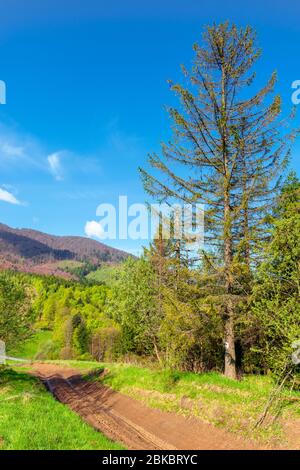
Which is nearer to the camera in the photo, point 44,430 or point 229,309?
point 44,430

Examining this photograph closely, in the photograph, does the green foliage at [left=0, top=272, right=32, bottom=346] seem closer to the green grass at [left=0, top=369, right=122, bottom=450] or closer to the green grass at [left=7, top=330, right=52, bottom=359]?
the green grass at [left=7, top=330, right=52, bottom=359]

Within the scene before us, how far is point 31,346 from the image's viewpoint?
97.5 m

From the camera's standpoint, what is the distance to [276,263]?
13172 mm

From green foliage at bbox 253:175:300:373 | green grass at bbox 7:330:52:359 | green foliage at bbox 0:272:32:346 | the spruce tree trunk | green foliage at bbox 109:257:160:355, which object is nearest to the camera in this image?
green foliage at bbox 253:175:300:373

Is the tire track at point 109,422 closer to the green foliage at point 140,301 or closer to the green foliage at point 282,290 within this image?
the green foliage at point 282,290

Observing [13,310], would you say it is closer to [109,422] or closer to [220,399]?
[109,422]

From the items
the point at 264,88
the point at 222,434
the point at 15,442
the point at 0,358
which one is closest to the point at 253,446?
the point at 222,434

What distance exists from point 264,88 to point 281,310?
11612 mm

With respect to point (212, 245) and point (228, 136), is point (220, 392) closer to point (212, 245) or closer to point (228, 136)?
point (212, 245)

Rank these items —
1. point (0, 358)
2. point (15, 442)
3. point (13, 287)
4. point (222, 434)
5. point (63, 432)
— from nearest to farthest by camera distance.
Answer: point (15, 442) → point (63, 432) → point (222, 434) → point (0, 358) → point (13, 287)

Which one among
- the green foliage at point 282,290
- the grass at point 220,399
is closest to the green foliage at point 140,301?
the grass at point 220,399

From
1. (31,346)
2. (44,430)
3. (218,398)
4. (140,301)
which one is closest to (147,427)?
(218,398)

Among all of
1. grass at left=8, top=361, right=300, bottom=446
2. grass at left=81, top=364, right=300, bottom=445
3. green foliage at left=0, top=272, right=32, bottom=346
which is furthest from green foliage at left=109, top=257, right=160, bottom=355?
green foliage at left=0, top=272, right=32, bottom=346

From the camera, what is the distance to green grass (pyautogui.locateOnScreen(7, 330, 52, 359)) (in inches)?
961
